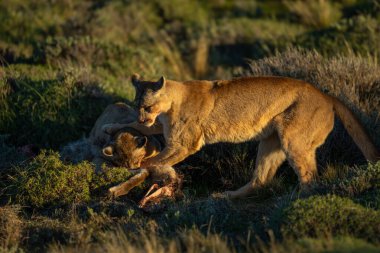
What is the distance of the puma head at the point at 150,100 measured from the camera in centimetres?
869

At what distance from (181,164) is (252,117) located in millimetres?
2079

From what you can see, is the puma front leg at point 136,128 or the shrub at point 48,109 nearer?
the puma front leg at point 136,128

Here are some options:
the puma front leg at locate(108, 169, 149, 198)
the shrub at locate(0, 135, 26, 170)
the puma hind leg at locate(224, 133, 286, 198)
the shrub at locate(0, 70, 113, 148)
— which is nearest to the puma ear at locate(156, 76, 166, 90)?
Result: the puma front leg at locate(108, 169, 149, 198)

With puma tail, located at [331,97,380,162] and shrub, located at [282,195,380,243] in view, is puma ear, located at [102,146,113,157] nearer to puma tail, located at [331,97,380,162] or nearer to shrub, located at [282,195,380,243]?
shrub, located at [282,195,380,243]

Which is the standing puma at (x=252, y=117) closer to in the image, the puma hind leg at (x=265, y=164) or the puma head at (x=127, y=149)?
the puma hind leg at (x=265, y=164)

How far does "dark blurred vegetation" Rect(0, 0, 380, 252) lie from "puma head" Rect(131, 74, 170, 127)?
3.52 ft

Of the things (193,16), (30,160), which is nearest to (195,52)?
(193,16)

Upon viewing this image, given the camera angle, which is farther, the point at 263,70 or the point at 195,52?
the point at 195,52

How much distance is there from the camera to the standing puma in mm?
8586

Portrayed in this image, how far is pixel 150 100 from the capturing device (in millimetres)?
8695

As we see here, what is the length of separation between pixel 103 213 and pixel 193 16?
17.3 meters

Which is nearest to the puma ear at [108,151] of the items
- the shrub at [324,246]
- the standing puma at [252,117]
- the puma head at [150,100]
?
the standing puma at [252,117]

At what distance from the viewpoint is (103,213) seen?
8.22 m

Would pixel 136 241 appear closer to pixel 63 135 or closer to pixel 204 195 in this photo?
pixel 204 195
